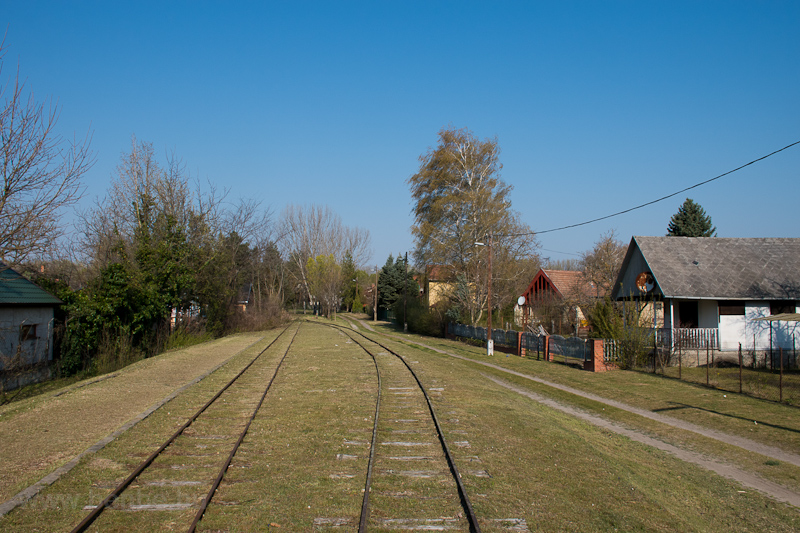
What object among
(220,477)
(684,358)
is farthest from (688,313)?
(220,477)

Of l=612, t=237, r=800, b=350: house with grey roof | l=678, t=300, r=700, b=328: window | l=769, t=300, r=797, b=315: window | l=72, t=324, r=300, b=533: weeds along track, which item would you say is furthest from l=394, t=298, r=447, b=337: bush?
l=72, t=324, r=300, b=533: weeds along track

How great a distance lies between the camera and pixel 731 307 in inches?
949

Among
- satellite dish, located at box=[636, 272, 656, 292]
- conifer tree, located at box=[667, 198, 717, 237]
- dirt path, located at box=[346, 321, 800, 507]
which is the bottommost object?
dirt path, located at box=[346, 321, 800, 507]

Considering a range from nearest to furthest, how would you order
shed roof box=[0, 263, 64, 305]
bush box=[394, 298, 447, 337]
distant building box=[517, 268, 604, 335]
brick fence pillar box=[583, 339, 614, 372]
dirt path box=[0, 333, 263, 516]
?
1. dirt path box=[0, 333, 263, 516]
2. shed roof box=[0, 263, 64, 305]
3. brick fence pillar box=[583, 339, 614, 372]
4. distant building box=[517, 268, 604, 335]
5. bush box=[394, 298, 447, 337]

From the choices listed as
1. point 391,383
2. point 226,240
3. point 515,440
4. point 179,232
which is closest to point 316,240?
point 226,240

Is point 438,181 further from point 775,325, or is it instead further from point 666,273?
point 775,325

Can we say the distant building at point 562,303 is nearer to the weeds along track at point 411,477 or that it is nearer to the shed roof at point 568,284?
the shed roof at point 568,284

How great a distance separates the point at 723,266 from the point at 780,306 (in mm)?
2980

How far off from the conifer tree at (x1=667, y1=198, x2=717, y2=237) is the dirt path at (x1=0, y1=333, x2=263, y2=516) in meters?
44.7

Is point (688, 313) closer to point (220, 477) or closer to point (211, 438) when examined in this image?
point (211, 438)

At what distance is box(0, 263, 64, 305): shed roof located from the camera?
19.8 m

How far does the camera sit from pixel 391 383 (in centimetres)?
1491

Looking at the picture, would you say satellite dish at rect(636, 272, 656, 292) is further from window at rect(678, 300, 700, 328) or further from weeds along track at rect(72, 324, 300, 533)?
weeds along track at rect(72, 324, 300, 533)

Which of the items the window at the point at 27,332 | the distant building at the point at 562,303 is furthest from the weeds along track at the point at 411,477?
the distant building at the point at 562,303
